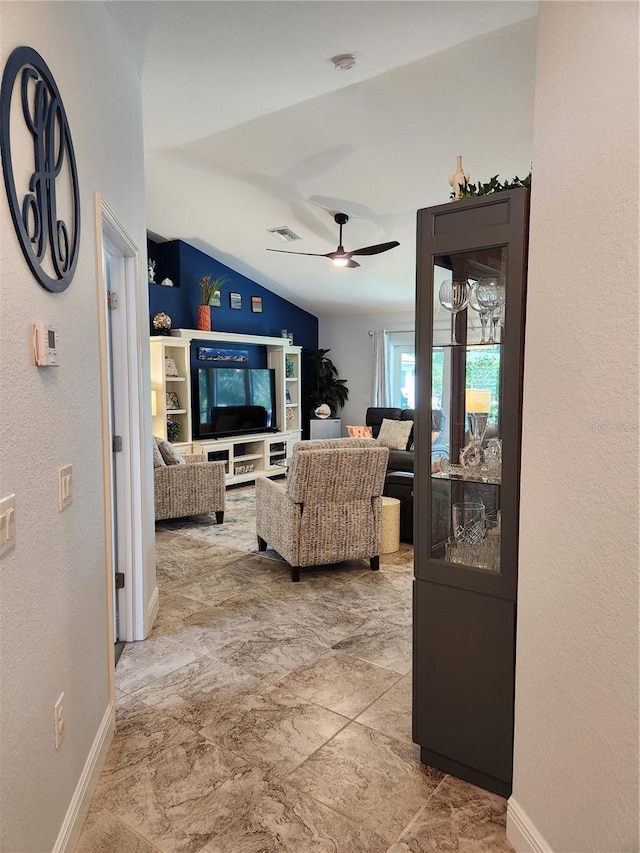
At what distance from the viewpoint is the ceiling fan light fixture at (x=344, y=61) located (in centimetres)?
286

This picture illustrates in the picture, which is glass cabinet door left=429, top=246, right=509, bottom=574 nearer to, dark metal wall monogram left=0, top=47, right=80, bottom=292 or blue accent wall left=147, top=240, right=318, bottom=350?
dark metal wall monogram left=0, top=47, right=80, bottom=292

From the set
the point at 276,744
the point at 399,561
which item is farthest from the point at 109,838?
the point at 399,561

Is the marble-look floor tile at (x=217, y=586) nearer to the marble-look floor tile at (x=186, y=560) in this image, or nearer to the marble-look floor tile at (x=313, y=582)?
the marble-look floor tile at (x=186, y=560)

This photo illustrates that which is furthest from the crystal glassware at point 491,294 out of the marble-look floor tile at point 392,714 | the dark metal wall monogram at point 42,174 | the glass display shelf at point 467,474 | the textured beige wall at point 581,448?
the marble-look floor tile at point 392,714

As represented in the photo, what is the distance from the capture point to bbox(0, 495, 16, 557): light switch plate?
1.20 m

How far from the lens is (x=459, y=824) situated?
177 centimetres

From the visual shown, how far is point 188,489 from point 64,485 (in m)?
3.64

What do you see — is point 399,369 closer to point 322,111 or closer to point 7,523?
point 322,111

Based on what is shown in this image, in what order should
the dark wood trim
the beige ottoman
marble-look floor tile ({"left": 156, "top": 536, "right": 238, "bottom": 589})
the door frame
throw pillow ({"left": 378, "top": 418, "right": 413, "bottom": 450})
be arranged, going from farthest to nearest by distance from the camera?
1. throw pillow ({"left": 378, "top": 418, "right": 413, "bottom": 450})
2. the beige ottoman
3. marble-look floor tile ({"left": 156, "top": 536, "right": 238, "bottom": 589})
4. the door frame
5. the dark wood trim

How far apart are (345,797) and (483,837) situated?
0.44m

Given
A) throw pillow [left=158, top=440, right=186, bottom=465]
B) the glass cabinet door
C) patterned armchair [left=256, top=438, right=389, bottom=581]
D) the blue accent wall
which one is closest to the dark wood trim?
the glass cabinet door

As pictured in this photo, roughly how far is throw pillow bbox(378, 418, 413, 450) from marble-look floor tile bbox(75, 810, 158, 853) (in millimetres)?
5422

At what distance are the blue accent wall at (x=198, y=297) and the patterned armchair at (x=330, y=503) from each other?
12.3ft

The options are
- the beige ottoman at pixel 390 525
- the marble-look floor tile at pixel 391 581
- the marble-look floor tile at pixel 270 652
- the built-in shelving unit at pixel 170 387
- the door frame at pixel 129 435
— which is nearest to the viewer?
the marble-look floor tile at pixel 270 652
